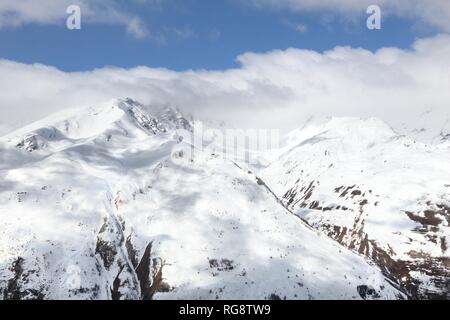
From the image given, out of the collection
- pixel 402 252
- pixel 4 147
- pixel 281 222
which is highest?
pixel 4 147

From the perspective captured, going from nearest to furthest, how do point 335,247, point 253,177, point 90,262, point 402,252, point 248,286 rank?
point 248,286, point 90,262, point 335,247, point 253,177, point 402,252

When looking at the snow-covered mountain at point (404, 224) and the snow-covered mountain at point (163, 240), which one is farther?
the snow-covered mountain at point (404, 224)

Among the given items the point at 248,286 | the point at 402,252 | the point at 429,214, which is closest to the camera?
the point at 248,286

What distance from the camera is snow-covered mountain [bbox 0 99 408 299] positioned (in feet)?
275

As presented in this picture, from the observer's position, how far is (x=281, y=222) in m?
107

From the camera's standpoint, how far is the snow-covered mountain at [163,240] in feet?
275

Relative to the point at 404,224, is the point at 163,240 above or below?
below

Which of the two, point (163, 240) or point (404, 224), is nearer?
point (163, 240)

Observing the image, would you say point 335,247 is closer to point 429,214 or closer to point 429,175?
point 429,214

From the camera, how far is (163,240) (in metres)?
98.1

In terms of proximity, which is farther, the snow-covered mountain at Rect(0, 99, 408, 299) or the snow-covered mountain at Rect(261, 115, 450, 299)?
the snow-covered mountain at Rect(261, 115, 450, 299)
